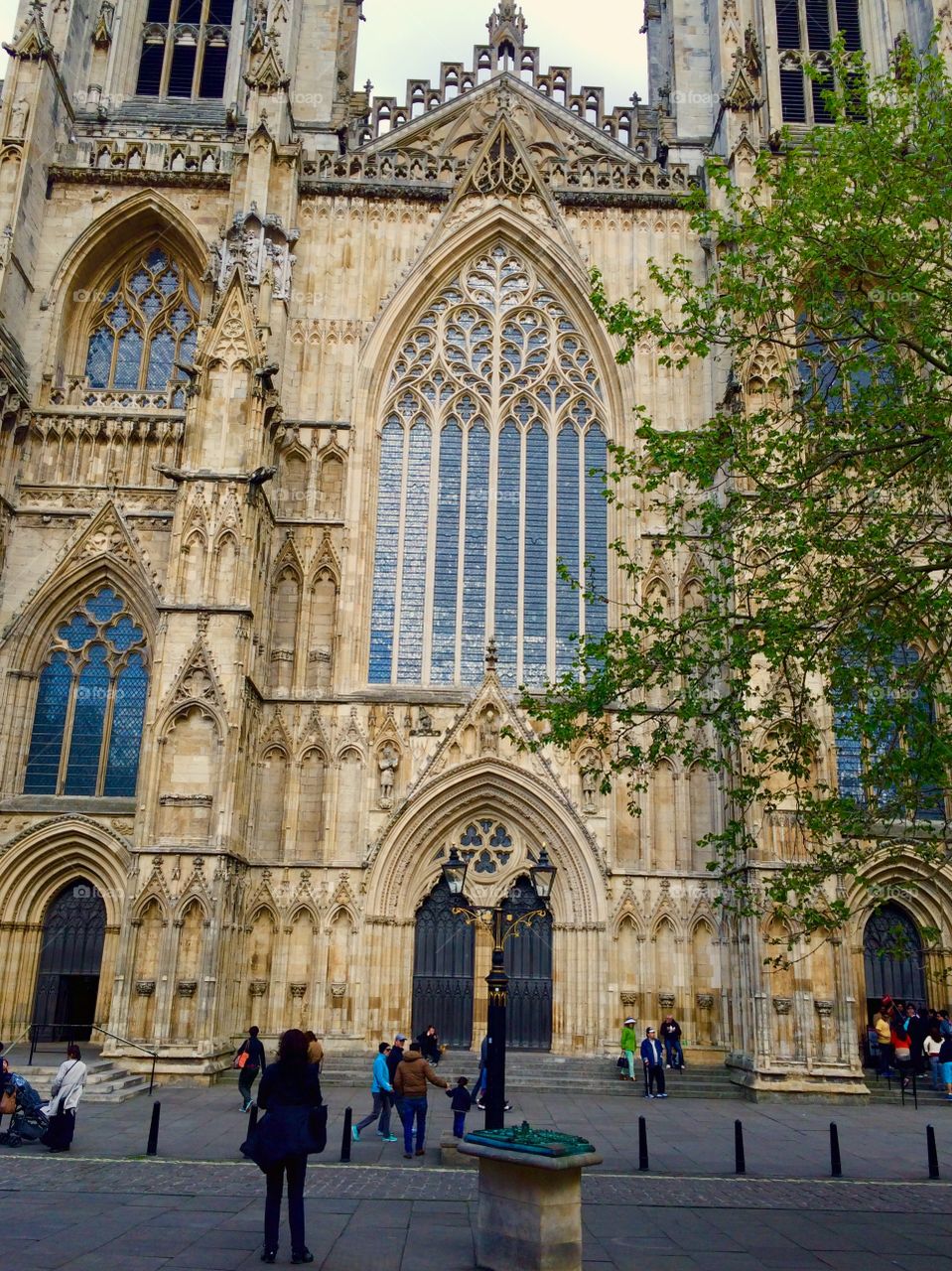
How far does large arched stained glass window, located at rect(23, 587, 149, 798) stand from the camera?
23.9 m

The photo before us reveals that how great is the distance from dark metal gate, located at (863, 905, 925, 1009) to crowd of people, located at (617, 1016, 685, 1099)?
14.5 feet

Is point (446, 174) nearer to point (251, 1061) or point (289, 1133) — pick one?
point (251, 1061)

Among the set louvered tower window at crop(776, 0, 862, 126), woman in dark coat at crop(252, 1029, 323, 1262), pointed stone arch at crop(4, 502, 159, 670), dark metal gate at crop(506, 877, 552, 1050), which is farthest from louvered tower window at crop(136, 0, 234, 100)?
woman in dark coat at crop(252, 1029, 323, 1262)

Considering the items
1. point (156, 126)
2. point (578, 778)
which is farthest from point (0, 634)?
point (156, 126)

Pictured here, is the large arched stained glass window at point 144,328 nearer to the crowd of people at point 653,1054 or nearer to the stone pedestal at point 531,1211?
the crowd of people at point 653,1054

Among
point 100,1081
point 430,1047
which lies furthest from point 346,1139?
point 430,1047

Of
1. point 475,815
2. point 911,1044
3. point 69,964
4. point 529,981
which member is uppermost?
point 475,815

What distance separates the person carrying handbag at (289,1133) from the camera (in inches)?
323

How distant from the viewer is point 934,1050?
2041 centimetres

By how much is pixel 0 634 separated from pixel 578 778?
1313 centimetres

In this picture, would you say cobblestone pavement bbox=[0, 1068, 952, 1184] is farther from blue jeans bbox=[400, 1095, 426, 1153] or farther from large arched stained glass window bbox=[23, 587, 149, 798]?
large arched stained glass window bbox=[23, 587, 149, 798]

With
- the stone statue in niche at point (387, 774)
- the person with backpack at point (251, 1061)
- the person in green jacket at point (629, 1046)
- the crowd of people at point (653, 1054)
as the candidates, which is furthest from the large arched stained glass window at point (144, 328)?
the crowd of people at point (653, 1054)

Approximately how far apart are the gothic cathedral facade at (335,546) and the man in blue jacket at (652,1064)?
1.71m

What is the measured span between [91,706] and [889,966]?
18174 millimetres
